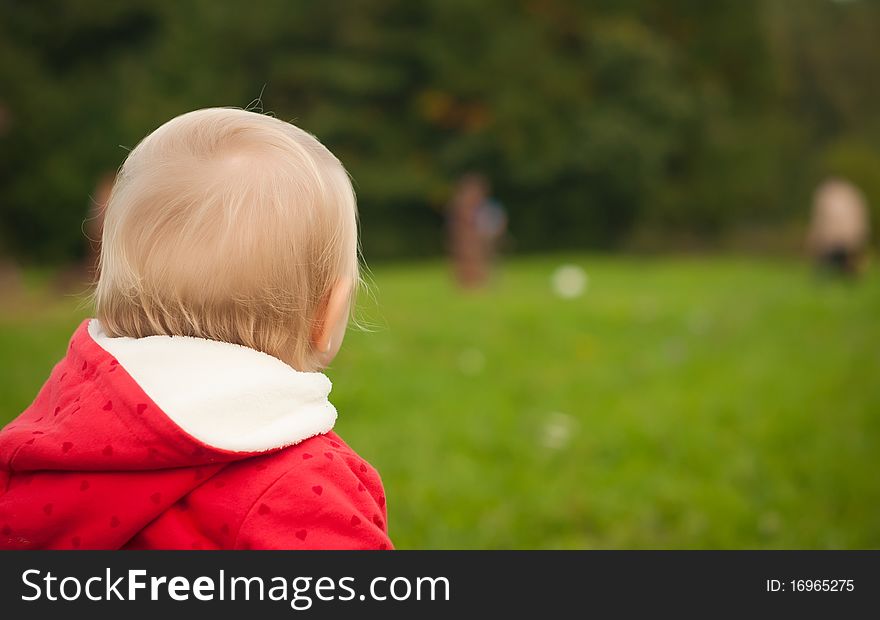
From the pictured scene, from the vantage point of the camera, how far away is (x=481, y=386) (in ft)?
21.5

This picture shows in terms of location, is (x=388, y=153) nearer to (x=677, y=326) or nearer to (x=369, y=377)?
(x=677, y=326)

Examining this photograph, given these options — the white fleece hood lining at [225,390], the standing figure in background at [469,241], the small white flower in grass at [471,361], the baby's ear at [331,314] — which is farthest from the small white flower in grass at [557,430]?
the standing figure in background at [469,241]

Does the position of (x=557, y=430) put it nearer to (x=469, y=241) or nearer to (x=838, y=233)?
(x=469, y=241)

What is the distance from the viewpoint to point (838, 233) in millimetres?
13812

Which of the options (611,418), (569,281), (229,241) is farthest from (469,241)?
(229,241)

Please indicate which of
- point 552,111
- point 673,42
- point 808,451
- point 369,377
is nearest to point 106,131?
point 552,111

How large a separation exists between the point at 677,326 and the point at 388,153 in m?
20.6

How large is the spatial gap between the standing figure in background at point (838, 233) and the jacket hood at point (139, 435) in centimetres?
1410

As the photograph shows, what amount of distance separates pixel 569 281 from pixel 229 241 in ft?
48.0

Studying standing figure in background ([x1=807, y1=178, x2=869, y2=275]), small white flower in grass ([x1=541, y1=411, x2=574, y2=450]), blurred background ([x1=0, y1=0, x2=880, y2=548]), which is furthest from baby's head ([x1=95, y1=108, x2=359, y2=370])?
standing figure in background ([x1=807, y1=178, x2=869, y2=275])

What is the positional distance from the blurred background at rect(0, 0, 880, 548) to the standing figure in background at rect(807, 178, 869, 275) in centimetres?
5

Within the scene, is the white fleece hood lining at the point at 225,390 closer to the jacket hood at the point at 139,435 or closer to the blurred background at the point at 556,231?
the jacket hood at the point at 139,435

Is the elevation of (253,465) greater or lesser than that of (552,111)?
lesser

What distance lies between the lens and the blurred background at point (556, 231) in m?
4.60
